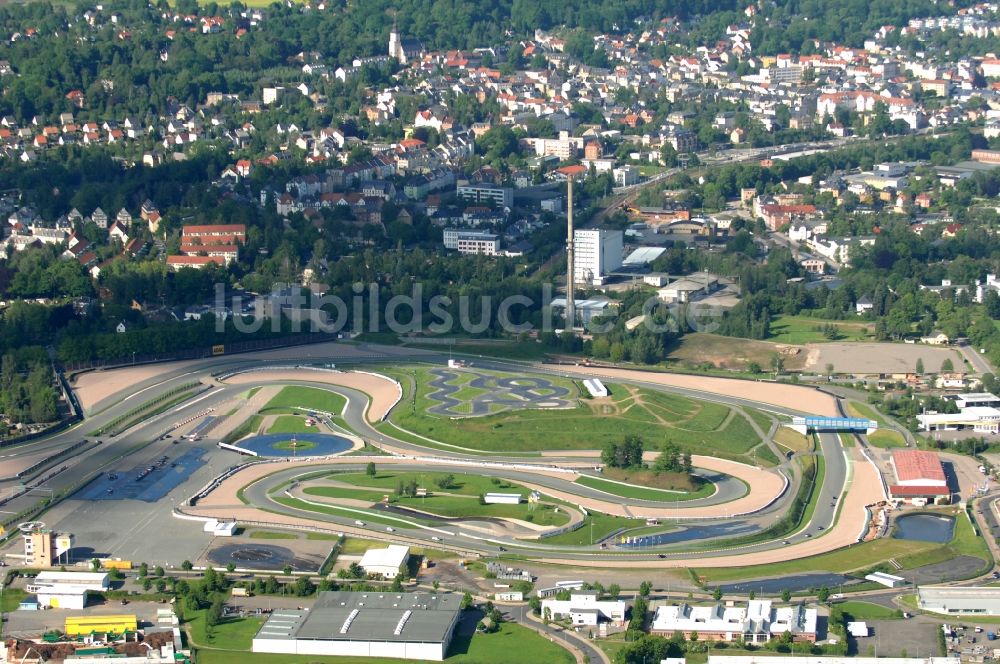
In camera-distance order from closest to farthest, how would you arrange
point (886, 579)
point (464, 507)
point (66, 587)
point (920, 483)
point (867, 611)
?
point (867, 611)
point (66, 587)
point (886, 579)
point (464, 507)
point (920, 483)

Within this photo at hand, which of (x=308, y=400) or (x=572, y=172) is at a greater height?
(x=572, y=172)

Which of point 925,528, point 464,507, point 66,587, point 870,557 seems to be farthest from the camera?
point 464,507

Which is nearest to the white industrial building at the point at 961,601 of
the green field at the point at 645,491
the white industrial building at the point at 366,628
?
the green field at the point at 645,491

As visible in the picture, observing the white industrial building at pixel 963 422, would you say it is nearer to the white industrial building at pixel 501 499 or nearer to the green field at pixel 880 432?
the green field at pixel 880 432

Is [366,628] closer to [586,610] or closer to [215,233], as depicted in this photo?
[586,610]

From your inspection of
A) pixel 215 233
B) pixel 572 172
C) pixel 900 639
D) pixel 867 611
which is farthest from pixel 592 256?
pixel 900 639

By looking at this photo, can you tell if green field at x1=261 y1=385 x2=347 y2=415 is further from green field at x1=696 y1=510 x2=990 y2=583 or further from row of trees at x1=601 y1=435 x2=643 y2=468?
green field at x1=696 y1=510 x2=990 y2=583
